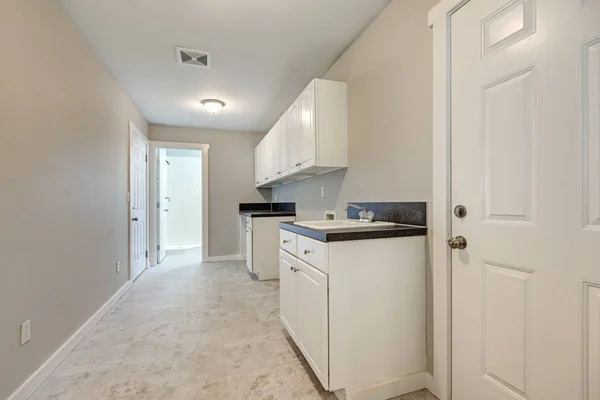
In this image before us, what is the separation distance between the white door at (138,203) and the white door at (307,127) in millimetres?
2343

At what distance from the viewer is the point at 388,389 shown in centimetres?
144

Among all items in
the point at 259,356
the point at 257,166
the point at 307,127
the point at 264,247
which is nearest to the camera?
the point at 259,356

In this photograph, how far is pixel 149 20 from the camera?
1.96 metres

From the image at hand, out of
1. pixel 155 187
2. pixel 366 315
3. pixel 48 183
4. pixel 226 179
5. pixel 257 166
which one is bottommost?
pixel 366 315

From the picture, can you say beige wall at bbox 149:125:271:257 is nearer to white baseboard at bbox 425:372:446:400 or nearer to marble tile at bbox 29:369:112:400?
marble tile at bbox 29:369:112:400

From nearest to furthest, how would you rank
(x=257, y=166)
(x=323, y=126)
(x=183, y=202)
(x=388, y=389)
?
1. (x=388, y=389)
2. (x=323, y=126)
3. (x=257, y=166)
4. (x=183, y=202)

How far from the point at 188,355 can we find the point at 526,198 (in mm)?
2096

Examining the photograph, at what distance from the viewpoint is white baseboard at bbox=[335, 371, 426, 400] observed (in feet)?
4.53

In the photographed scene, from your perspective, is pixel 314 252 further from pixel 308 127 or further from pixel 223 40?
pixel 223 40

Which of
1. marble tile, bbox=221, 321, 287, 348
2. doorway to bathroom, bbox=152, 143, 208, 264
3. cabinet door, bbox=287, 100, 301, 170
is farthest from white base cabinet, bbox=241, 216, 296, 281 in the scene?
doorway to bathroom, bbox=152, 143, 208, 264

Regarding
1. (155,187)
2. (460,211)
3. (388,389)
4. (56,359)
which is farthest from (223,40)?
(155,187)

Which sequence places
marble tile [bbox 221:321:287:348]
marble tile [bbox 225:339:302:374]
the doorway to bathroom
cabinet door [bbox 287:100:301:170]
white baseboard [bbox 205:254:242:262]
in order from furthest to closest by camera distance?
1. the doorway to bathroom
2. white baseboard [bbox 205:254:242:262]
3. cabinet door [bbox 287:100:301:170]
4. marble tile [bbox 221:321:287:348]
5. marble tile [bbox 225:339:302:374]

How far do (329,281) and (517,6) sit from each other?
4.53ft

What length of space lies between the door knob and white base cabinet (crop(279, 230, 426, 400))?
0.20 meters
